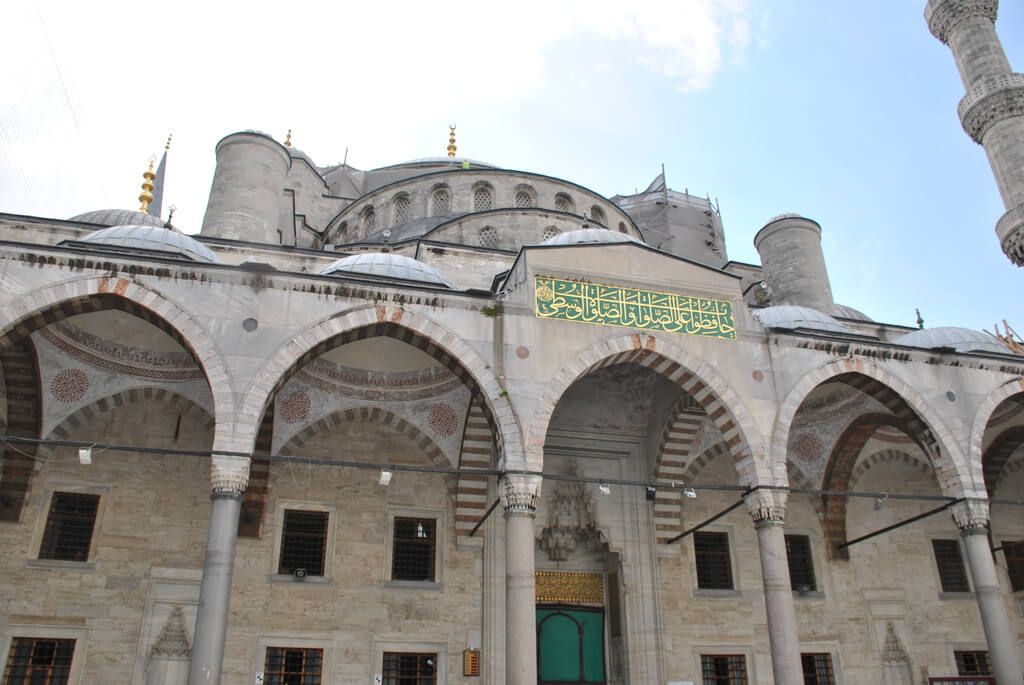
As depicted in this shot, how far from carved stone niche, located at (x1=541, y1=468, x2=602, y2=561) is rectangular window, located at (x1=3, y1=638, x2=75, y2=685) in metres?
5.37

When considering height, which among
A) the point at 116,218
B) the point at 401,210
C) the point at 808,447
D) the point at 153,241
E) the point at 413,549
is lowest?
the point at 413,549

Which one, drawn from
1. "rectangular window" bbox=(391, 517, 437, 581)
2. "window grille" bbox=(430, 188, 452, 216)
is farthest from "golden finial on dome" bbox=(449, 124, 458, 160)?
"rectangular window" bbox=(391, 517, 437, 581)

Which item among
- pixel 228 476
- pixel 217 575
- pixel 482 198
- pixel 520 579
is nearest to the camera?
pixel 217 575

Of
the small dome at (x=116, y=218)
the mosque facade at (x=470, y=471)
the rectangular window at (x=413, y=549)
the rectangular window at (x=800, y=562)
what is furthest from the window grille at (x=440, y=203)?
the rectangular window at (x=800, y=562)

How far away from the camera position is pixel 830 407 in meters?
11.2

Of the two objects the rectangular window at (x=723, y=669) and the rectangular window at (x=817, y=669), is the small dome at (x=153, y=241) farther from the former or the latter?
the rectangular window at (x=817, y=669)

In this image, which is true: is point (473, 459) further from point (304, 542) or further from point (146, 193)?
point (146, 193)

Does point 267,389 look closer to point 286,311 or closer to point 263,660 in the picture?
point 286,311

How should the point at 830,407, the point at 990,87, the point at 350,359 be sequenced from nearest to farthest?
the point at 350,359 → the point at 830,407 → the point at 990,87

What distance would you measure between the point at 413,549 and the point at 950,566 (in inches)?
313

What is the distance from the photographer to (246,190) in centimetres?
1235

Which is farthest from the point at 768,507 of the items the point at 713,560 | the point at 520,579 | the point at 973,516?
the point at 713,560

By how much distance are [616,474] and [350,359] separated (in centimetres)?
377

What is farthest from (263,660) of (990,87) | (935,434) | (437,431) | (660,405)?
(990,87)
